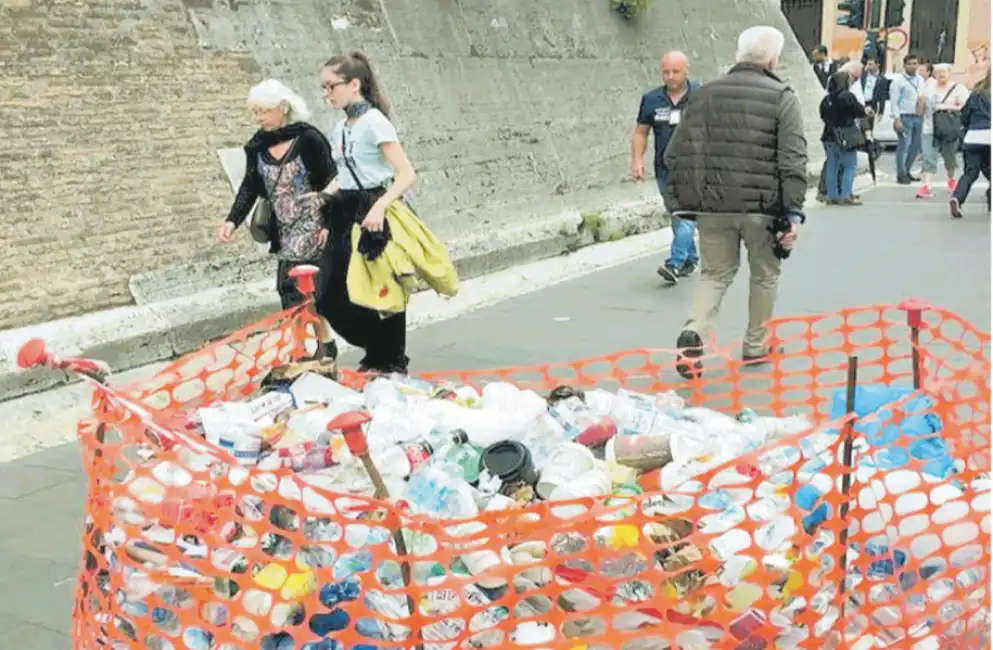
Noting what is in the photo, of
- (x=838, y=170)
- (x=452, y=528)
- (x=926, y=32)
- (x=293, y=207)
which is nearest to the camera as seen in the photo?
(x=452, y=528)

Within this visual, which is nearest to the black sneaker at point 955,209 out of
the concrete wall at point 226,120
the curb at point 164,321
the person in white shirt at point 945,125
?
the person in white shirt at point 945,125

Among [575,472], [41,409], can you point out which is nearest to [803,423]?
Answer: [575,472]

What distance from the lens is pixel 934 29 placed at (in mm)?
37781


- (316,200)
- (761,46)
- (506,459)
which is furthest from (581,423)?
(761,46)

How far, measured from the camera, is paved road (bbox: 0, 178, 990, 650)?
147 inches

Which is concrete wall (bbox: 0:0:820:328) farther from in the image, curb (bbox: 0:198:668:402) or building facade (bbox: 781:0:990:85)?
building facade (bbox: 781:0:990:85)

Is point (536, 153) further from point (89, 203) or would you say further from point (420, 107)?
point (89, 203)

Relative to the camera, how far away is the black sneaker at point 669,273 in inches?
325

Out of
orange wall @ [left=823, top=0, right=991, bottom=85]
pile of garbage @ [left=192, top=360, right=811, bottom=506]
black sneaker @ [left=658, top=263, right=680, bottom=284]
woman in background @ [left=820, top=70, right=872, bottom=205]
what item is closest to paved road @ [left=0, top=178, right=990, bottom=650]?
black sneaker @ [left=658, top=263, right=680, bottom=284]

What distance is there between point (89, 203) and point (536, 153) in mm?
5208

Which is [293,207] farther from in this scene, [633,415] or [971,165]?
[971,165]

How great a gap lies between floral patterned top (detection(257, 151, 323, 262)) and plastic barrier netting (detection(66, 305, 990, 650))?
9.41 feet

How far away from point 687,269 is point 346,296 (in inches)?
152

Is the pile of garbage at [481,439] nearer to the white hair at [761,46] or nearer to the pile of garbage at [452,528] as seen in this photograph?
the pile of garbage at [452,528]
